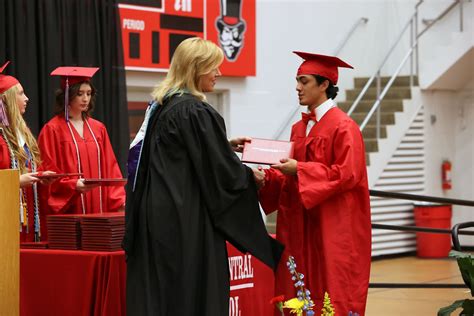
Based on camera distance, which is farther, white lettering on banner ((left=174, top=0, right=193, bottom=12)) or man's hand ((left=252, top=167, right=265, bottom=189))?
white lettering on banner ((left=174, top=0, right=193, bottom=12))

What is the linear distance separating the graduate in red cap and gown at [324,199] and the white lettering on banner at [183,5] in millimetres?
4707

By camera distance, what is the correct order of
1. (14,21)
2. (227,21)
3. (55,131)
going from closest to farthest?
1. (55,131)
2. (14,21)
3. (227,21)

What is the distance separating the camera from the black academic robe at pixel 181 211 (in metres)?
4.04

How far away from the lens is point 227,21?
9516 millimetres

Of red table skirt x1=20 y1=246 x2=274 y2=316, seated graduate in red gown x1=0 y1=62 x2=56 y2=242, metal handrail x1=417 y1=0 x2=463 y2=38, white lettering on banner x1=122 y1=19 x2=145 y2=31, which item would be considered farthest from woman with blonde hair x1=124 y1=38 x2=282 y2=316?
metal handrail x1=417 y1=0 x2=463 y2=38

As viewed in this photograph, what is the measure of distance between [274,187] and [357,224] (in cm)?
49

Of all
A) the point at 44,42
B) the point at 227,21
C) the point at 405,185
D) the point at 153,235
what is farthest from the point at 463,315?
the point at 405,185

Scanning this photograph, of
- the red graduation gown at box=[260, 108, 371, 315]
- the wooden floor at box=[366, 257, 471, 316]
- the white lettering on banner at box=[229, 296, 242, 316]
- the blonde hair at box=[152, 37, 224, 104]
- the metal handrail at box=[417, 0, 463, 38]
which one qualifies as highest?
the metal handrail at box=[417, 0, 463, 38]

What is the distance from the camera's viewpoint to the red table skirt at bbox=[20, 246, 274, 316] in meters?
4.39

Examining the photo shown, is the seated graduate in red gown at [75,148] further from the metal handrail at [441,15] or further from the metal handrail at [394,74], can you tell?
the metal handrail at [441,15]

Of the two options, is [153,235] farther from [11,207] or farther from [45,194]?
[45,194]

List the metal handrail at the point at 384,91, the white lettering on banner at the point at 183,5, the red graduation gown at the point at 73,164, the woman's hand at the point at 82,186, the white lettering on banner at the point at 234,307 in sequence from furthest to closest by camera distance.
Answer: the metal handrail at the point at 384,91 < the white lettering on banner at the point at 183,5 < the red graduation gown at the point at 73,164 < the woman's hand at the point at 82,186 < the white lettering on banner at the point at 234,307

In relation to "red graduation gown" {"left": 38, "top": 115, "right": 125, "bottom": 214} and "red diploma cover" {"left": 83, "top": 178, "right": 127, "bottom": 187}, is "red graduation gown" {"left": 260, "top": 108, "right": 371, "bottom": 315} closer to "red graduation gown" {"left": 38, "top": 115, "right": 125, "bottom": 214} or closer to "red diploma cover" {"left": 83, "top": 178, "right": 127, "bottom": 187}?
"red diploma cover" {"left": 83, "top": 178, "right": 127, "bottom": 187}

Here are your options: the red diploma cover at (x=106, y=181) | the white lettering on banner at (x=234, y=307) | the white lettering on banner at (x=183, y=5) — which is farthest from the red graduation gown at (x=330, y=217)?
the white lettering on banner at (x=183, y=5)
